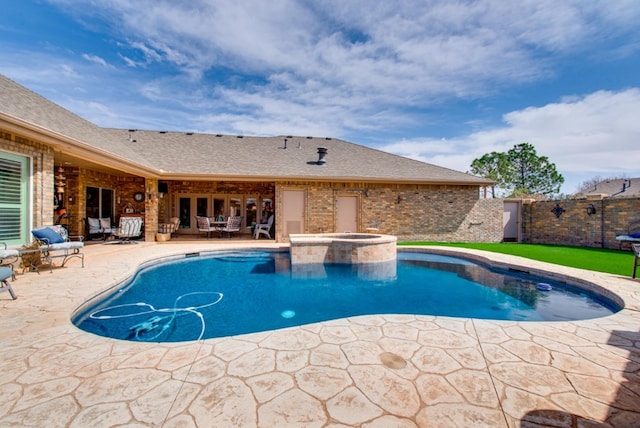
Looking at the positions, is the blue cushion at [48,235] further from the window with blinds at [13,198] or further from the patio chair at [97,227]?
the patio chair at [97,227]

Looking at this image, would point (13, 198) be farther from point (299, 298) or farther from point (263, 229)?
point (263, 229)

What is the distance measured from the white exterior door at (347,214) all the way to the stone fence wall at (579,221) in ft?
28.8

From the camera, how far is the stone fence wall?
10.8 m

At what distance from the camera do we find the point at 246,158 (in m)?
14.0

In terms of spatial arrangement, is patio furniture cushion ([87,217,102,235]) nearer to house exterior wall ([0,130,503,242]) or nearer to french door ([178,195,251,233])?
house exterior wall ([0,130,503,242])

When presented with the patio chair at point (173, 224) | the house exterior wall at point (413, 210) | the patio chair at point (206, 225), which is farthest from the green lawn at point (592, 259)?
the patio chair at point (173, 224)

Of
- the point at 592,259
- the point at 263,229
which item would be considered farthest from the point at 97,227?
the point at 592,259

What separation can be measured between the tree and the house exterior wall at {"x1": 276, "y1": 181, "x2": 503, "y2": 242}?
1645cm

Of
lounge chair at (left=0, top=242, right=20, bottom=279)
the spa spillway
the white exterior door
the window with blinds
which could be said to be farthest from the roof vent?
lounge chair at (left=0, top=242, right=20, bottom=279)

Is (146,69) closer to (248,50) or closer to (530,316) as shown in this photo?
(248,50)

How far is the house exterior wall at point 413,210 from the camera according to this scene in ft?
42.8

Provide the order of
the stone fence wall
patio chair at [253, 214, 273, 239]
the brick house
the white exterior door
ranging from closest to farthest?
1. the stone fence wall
2. the brick house
3. the white exterior door
4. patio chair at [253, 214, 273, 239]

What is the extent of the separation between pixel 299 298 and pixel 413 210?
9402 mm

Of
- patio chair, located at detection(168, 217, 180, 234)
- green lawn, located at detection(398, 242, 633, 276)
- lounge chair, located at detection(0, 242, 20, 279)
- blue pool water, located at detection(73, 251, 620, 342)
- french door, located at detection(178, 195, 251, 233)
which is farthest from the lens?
french door, located at detection(178, 195, 251, 233)
